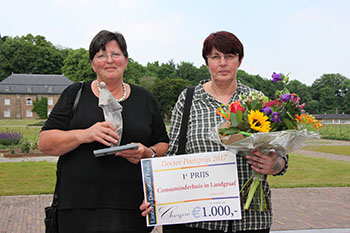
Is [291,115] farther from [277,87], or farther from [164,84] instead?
[164,84]

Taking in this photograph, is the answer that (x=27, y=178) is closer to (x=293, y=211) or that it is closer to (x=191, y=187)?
(x=293, y=211)

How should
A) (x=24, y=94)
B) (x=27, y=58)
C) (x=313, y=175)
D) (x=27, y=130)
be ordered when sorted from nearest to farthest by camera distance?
(x=313, y=175) < (x=27, y=130) < (x=24, y=94) < (x=27, y=58)

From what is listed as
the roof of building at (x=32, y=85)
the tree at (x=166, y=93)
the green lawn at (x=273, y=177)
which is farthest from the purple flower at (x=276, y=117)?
the roof of building at (x=32, y=85)

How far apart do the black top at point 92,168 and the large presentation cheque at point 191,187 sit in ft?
0.45

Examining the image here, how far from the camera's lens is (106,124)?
8.18 ft

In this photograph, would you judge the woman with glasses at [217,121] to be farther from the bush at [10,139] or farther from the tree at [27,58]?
the tree at [27,58]

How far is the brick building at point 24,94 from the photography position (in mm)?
73438

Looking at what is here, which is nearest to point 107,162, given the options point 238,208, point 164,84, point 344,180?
point 238,208

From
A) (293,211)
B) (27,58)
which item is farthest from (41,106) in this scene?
(293,211)

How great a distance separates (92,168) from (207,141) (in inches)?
35.0

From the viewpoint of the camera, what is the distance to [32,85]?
7456cm

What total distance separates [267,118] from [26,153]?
16644mm

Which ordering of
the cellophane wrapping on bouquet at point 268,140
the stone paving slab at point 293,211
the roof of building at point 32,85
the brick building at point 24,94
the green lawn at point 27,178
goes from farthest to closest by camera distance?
the roof of building at point 32,85, the brick building at point 24,94, the green lawn at point 27,178, the stone paving slab at point 293,211, the cellophane wrapping on bouquet at point 268,140

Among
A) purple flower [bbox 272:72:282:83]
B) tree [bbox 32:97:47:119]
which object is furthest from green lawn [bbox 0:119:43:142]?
tree [bbox 32:97:47:119]
